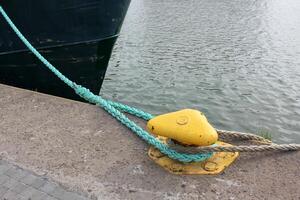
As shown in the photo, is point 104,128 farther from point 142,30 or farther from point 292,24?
point 292,24

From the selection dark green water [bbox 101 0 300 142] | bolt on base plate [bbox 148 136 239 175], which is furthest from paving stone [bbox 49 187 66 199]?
dark green water [bbox 101 0 300 142]

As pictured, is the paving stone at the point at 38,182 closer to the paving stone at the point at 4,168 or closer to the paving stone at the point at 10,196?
the paving stone at the point at 10,196

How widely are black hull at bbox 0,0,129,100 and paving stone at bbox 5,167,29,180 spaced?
10.2 feet

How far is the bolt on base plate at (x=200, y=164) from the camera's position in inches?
130

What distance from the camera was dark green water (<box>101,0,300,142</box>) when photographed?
8.72 m

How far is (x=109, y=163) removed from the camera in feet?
11.4

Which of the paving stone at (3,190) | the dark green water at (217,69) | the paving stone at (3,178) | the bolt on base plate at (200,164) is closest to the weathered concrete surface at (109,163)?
the bolt on base plate at (200,164)

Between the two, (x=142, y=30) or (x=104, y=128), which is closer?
(x=104, y=128)

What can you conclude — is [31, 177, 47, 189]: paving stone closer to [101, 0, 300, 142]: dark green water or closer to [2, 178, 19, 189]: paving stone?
[2, 178, 19, 189]: paving stone

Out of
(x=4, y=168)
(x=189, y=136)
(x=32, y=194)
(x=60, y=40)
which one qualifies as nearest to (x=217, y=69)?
(x=60, y=40)

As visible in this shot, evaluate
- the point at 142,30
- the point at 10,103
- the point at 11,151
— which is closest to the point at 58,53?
the point at 10,103

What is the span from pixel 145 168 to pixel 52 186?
77cm

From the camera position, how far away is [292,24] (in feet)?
55.0

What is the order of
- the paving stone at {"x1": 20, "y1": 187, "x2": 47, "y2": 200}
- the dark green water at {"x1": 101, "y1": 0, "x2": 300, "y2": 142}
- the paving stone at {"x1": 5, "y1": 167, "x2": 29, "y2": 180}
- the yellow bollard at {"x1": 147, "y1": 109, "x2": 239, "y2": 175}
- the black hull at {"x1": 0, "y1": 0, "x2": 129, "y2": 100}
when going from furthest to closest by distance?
the dark green water at {"x1": 101, "y1": 0, "x2": 300, "y2": 142} → the black hull at {"x1": 0, "y1": 0, "x2": 129, "y2": 100} → the paving stone at {"x1": 5, "y1": 167, "x2": 29, "y2": 180} → the yellow bollard at {"x1": 147, "y1": 109, "x2": 239, "y2": 175} → the paving stone at {"x1": 20, "y1": 187, "x2": 47, "y2": 200}
